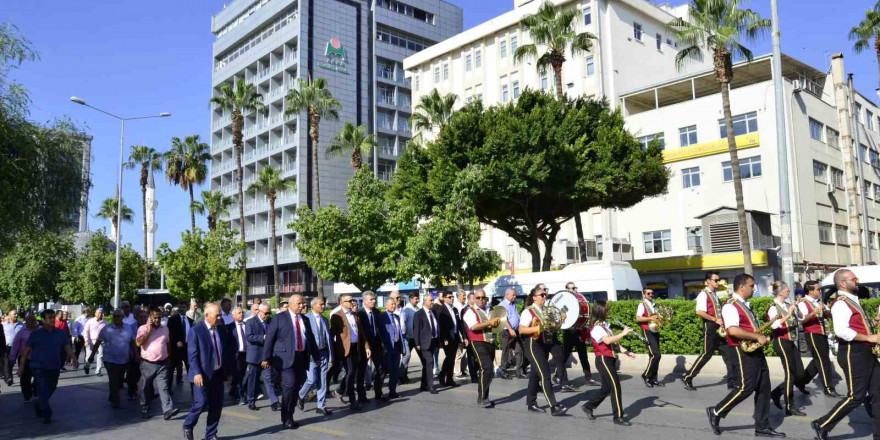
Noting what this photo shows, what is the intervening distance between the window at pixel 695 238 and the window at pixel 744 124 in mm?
5732

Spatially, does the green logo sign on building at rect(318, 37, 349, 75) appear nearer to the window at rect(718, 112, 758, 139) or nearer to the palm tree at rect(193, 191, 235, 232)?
the palm tree at rect(193, 191, 235, 232)

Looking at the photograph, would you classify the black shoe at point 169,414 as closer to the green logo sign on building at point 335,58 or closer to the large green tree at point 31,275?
the large green tree at point 31,275

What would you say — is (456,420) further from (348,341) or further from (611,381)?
(348,341)

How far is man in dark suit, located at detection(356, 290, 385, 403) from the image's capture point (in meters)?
11.3

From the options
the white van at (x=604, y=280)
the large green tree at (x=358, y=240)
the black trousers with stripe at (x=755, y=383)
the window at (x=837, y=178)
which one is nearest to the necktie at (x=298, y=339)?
the black trousers with stripe at (x=755, y=383)

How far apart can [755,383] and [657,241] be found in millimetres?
36639

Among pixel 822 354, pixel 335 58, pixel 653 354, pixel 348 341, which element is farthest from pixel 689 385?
pixel 335 58

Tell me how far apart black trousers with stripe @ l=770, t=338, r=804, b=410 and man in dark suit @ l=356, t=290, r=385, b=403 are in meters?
6.08

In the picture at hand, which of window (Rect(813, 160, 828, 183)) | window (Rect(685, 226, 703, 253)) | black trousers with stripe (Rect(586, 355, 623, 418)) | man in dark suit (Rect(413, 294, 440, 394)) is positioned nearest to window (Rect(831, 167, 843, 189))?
window (Rect(813, 160, 828, 183))

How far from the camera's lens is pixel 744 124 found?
39.9m

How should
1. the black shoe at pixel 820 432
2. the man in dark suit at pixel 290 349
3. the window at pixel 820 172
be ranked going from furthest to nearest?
the window at pixel 820 172 < the man in dark suit at pixel 290 349 < the black shoe at pixel 820 432

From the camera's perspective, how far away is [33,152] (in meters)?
13.0

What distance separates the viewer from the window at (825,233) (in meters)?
40.2

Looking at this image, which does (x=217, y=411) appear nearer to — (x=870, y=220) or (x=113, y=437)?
(x=113, y=437)
